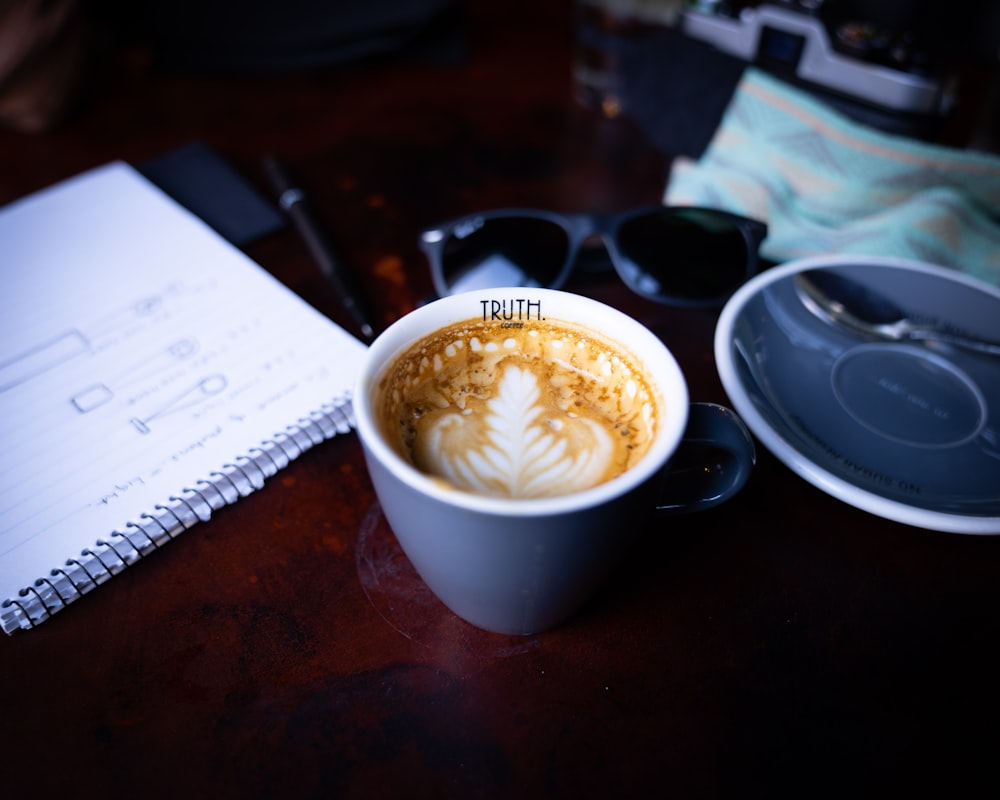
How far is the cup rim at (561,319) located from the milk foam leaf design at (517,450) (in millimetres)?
11

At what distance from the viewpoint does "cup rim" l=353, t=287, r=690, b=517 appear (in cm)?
32

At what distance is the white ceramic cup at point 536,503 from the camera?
0.33 m

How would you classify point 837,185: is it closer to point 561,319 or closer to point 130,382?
point 561,319

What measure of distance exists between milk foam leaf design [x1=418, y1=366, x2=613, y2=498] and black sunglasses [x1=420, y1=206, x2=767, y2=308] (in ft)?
0.67

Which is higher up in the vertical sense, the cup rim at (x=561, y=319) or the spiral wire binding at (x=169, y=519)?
the cup rim at (x=561, y=319)

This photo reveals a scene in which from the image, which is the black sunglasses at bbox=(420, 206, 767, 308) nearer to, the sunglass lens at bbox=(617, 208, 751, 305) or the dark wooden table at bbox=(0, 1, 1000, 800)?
the sunglass lens at bbox=(617, 208, 751, 305)

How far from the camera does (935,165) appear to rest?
0.65 meters

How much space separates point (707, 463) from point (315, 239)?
0.40 metres

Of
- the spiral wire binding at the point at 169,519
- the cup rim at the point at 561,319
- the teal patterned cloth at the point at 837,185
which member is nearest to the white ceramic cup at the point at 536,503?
the cup rim at the point at 561,319

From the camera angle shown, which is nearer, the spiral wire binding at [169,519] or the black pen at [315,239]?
the spiral wire binding at [169,519]

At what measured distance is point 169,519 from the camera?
0.45 metres

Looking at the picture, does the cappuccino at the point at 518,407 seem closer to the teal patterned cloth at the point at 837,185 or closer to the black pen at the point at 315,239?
the black pen at the point at 315,239

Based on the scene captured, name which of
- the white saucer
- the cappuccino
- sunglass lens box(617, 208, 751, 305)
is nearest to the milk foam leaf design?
the cappuccino

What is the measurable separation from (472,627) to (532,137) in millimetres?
577
